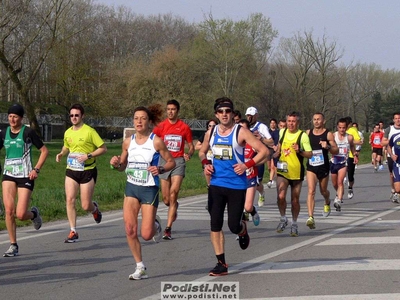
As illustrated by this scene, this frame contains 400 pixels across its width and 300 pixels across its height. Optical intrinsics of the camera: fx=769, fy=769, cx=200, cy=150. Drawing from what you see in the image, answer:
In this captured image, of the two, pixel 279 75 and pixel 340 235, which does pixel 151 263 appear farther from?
pixel 279 75

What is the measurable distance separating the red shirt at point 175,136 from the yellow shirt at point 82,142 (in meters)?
1.15

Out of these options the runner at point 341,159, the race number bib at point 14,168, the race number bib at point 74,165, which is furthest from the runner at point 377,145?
the race number bib at point 14,168

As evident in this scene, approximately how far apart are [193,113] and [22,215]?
56.6 meters

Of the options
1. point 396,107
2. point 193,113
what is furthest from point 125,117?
point 396,107

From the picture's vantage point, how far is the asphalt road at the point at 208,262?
7500 millimetres

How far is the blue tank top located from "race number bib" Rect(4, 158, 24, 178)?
2.86 metres

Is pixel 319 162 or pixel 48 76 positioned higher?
pixel 48 76

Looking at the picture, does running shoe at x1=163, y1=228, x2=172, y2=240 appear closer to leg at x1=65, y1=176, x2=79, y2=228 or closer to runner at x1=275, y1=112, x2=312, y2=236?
leg at x1=65, y1=176, x2=79, y2=228

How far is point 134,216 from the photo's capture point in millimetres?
8148

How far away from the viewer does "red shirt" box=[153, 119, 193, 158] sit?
1177 centimetres

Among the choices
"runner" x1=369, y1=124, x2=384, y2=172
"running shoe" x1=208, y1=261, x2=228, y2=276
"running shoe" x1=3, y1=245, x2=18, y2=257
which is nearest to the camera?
"running shoe" x1=208, y1=261, x2=228, y2=276

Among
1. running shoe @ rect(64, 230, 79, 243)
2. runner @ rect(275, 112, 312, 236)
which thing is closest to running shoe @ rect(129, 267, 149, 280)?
running shoe @ rect(64, 230, 79, 243)

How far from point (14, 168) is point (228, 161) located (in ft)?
10.3

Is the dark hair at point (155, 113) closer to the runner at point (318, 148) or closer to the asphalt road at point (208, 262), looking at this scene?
the asphalt road at point (208, 262)
